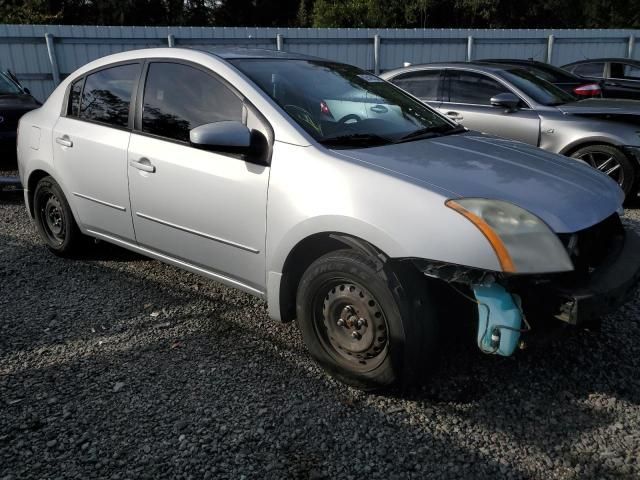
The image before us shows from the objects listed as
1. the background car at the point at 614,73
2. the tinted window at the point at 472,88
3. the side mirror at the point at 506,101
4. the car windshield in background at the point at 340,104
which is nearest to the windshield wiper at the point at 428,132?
the car windshield in background at the point at 340,104

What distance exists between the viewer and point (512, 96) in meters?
6.27

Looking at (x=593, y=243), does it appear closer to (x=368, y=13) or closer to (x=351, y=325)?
(x=351, y=325)

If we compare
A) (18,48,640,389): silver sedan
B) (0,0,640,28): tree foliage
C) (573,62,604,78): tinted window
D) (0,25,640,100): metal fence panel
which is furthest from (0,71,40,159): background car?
(0,0,640,28): tree foliage

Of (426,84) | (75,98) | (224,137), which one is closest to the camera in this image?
(224,137)

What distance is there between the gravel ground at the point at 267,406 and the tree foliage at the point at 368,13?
90.0 feet

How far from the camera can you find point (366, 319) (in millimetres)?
2643

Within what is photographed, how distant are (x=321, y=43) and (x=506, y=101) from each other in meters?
8.73

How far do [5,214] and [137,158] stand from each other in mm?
3585

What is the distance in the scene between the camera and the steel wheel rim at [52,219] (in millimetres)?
4504

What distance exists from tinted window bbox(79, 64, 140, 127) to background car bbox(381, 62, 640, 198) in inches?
155

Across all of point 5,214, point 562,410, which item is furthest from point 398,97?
point 5,214

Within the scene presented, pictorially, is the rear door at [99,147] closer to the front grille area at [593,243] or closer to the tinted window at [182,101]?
the tinted window at [182,101]

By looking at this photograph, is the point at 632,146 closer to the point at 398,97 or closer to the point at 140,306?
the point at 398,97

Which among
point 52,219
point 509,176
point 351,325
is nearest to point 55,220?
point 52,219
